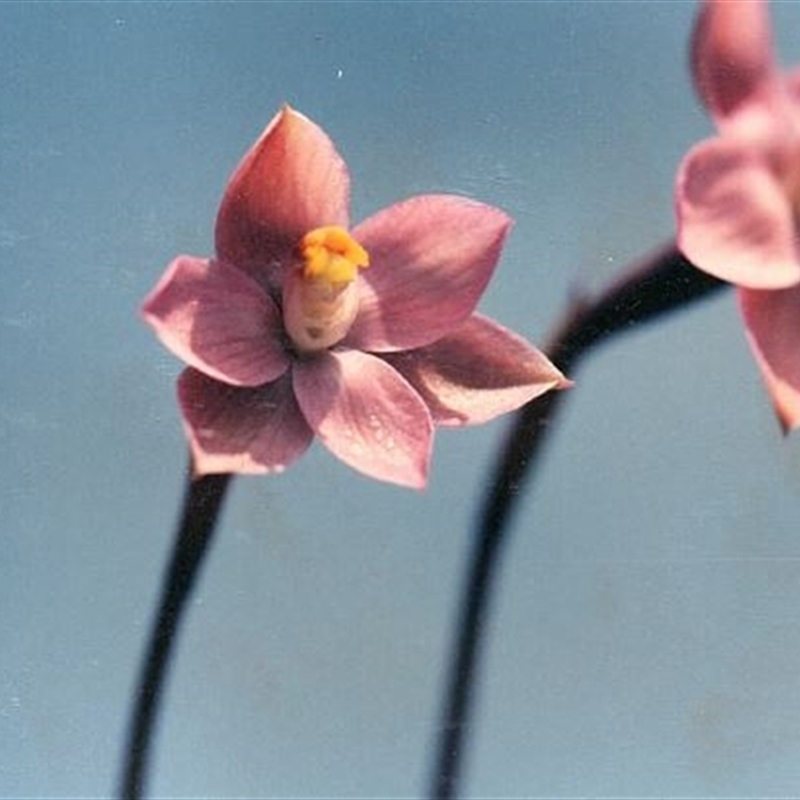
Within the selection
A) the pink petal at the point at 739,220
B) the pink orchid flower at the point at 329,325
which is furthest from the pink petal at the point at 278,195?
the pink petal at the point at 739,220

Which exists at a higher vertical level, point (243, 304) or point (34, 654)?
point (243, 304)

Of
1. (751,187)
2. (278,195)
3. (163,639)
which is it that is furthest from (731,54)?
(163,639)

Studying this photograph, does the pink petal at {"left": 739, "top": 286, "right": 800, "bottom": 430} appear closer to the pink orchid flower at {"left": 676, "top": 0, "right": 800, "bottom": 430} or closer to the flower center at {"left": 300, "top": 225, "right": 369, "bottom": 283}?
the pink orchid flower at {"left": 676, "top": 0, "right": 800, "bottom": 430}

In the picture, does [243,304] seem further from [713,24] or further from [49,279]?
[713,24]

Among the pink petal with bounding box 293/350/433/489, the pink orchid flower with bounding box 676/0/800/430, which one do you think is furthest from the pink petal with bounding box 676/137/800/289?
the pink petal with bounding box 293/350/433/489

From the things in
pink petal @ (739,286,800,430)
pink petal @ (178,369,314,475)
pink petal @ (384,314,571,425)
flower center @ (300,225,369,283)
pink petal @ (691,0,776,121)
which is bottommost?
pink petal @ (178,369,314,475)

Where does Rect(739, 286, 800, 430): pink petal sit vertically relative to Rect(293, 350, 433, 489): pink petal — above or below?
above

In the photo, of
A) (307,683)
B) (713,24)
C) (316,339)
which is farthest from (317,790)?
(713,24)
